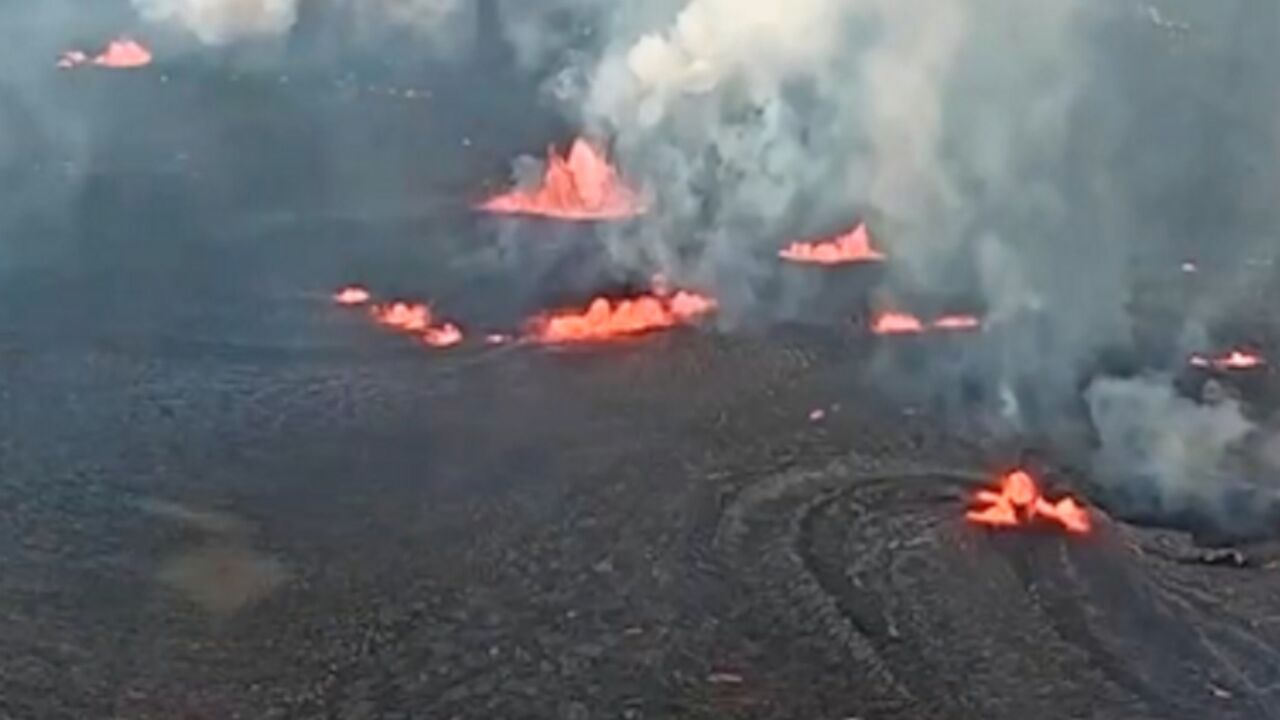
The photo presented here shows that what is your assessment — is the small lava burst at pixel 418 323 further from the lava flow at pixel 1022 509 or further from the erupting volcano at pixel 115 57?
the erupting volcano at pixel 115 57

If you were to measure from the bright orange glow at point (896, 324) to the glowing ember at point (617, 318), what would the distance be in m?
1.24

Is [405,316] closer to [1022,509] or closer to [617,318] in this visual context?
[617,318]

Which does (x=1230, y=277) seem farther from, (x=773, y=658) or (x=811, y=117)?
(x=773, y=658)

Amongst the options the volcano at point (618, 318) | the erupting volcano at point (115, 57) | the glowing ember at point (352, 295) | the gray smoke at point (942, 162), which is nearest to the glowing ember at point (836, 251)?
the gray smoke at point (942, 162)

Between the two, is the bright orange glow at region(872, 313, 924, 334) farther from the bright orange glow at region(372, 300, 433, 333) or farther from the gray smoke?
the bright orange glow at region(372, 300, 433, 333)

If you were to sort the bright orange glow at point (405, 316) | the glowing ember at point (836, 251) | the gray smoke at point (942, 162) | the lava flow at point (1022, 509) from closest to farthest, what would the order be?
the lava flow at point (1022, 509) < the bright orange glow at point (405, 316) < the gray smoke at point (942, 162) < the glowing ember at point (836, 251)

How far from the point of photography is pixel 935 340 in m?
16.1

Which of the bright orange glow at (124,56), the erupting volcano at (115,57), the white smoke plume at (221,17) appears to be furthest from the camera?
the white smoke plume at (221,17)

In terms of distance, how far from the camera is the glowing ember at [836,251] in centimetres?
1861

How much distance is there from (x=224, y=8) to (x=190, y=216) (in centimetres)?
1373

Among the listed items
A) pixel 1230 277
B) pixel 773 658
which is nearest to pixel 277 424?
pixel 773 658

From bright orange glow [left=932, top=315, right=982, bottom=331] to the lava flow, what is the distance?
12.7 ft

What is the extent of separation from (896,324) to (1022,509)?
4.32m

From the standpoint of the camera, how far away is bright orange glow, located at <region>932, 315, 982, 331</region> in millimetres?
16391
